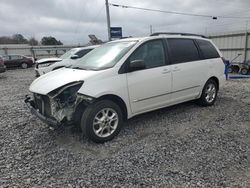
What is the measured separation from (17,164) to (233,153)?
3196mm

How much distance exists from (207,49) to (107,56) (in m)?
2.71

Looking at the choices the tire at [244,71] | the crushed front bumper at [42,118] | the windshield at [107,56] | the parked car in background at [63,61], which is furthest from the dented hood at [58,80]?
the tire at [244,71]

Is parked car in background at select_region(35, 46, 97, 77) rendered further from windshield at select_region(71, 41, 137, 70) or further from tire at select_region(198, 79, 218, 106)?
tire at select_region(198, 79, 218, 106)

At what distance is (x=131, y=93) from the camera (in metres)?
3.56

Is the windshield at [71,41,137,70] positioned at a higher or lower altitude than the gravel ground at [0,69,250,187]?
higher

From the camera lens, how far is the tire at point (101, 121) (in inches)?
125

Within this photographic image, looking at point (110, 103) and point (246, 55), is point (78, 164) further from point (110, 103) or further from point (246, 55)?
point (246, 55)

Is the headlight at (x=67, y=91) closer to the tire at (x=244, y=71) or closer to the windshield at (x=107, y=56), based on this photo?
the windshield at (x=107, y=56)

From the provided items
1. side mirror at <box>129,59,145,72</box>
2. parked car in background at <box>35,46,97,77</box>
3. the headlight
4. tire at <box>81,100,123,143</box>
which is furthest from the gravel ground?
parked car in background at <box>35,46,97,77</box>

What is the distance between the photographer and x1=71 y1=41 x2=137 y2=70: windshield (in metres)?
3.58

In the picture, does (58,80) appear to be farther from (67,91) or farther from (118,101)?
(118,101)

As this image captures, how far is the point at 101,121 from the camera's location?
331 centimetres

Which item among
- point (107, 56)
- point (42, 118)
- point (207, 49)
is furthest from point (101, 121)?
point (207, 49)

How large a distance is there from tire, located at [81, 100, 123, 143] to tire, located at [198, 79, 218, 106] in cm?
252
